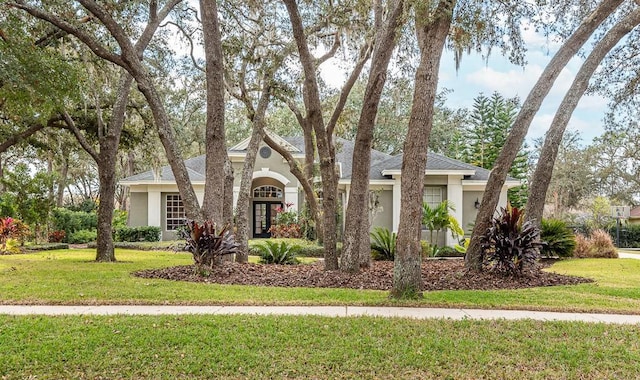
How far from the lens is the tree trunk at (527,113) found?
974cm

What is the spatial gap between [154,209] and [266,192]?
563 cm

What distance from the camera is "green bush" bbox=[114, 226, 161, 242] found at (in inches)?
809

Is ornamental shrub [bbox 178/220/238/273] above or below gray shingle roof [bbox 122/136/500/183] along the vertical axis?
below

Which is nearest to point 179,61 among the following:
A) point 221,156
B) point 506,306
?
point 221,156

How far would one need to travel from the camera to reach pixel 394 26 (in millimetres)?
8305

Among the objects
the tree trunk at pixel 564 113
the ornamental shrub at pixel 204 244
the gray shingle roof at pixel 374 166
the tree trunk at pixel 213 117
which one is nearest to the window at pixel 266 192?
the gray shingle roof at pixel 374 166

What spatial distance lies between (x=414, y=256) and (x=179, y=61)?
1271cm

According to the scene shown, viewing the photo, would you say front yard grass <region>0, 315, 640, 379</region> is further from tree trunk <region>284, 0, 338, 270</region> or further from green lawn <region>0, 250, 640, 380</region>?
tree trunk <region>284, 0, 338, 270</region>

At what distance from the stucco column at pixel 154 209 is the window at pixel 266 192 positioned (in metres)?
4.82

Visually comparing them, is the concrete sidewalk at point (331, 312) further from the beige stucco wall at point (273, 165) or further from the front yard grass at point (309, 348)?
the beige stucco wall at point (273, 165)

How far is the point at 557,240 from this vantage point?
13.8m

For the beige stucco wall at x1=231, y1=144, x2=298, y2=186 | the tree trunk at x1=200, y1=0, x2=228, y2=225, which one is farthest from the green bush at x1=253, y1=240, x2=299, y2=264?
the beige stucco wall at x1=231, y1=144, x2=298, y2=186

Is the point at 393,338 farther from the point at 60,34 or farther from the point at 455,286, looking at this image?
the point at 60,34

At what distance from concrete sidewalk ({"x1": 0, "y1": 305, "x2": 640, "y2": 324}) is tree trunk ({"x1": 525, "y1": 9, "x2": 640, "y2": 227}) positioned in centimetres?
484
